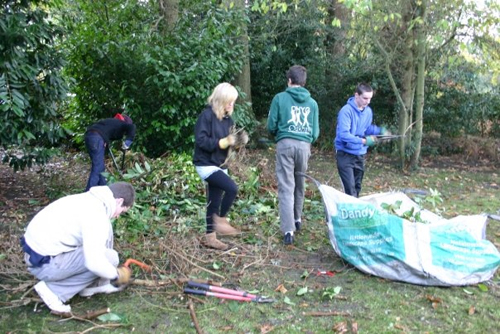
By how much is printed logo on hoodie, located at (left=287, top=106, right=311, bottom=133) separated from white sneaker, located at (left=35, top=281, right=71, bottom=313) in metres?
2.49

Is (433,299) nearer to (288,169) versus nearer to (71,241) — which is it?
(288,169)

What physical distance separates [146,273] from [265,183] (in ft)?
9.96

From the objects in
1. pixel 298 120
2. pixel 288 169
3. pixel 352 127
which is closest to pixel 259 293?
pixel 288 169

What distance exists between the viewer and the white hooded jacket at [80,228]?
10.0 ft

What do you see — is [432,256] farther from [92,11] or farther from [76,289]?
[92,11]

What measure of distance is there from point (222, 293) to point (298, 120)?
1.83 meters

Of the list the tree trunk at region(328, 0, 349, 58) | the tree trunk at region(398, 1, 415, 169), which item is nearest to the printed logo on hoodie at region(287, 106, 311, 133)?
the tree trunk at region(398, 1, 415, 169)

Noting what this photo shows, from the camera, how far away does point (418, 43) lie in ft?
26.7

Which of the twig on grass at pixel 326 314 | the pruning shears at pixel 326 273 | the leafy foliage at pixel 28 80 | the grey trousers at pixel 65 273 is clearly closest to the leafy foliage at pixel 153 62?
the leafy foliage at pixel 28 80

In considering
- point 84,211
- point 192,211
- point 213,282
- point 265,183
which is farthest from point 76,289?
point 265,183

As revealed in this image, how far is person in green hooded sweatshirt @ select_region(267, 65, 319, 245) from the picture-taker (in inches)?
176

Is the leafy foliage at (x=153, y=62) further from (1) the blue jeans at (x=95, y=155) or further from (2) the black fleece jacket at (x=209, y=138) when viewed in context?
(2) the black fleece jacket at (x=209, y=138)

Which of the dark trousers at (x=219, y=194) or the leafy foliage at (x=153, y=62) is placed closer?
the dark trousers at (x=219, y=194)

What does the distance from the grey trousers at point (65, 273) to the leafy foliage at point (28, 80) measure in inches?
101
